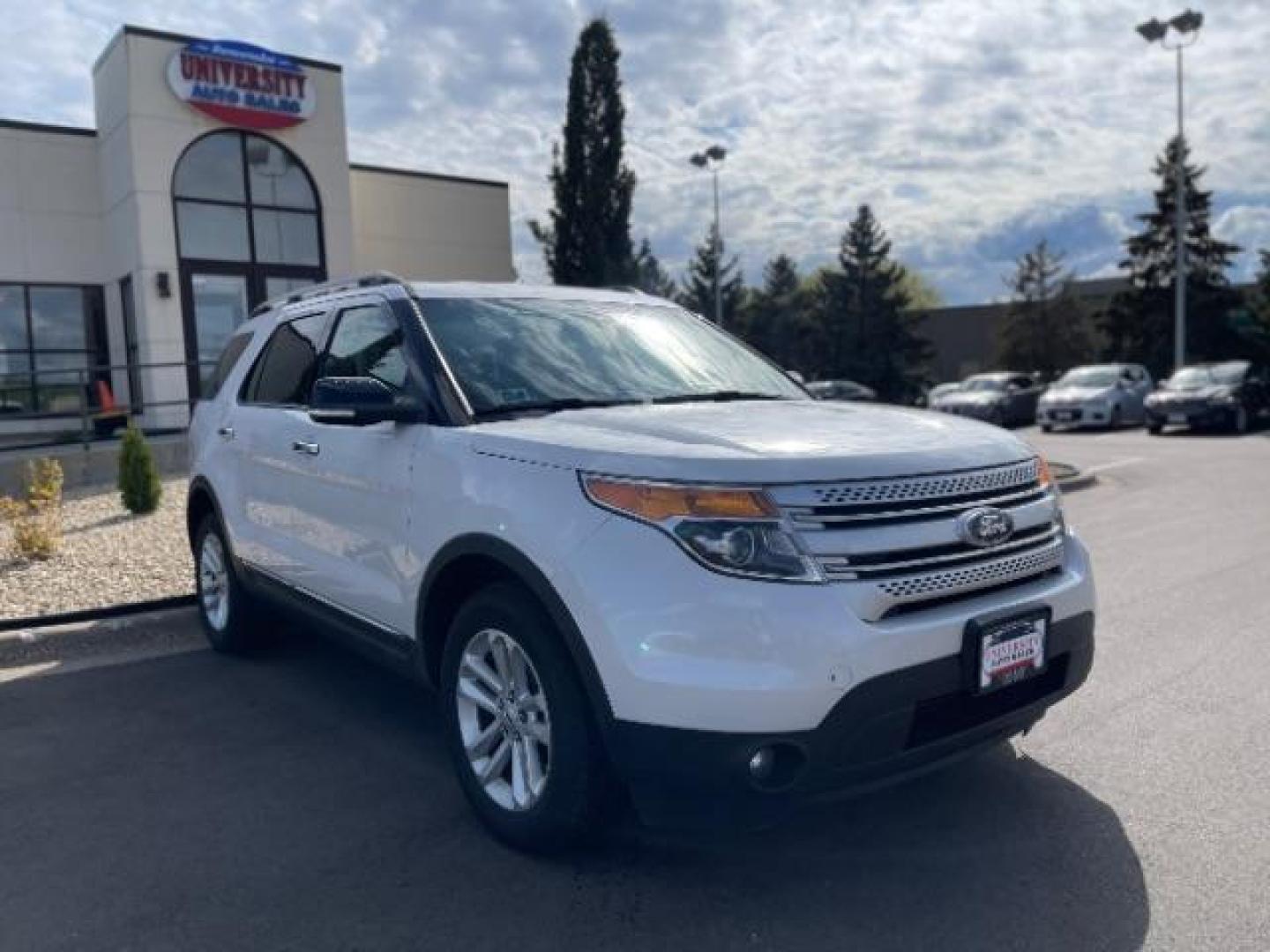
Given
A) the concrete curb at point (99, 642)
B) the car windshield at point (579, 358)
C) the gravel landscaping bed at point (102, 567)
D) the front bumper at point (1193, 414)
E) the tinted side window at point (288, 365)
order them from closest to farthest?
1. the car windshield at point (579, 358)
2. the tinted side window at point (288, 365)
3. the concrete curb at point (99, 642)
4. the gravel landscaping bed at point (102, 567)
5. the front bumper at point (1193, 414)

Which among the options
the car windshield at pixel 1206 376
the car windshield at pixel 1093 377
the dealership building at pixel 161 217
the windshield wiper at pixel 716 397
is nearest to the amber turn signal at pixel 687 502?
the windshield wiper at pixel 716 397

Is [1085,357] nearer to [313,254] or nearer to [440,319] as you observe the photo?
[313,254]

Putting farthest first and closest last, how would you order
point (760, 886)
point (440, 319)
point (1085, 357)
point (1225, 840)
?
1. point (1085, 357)
2. point (440, 319)
3. point (1225, 840)
4. point (760, 886)

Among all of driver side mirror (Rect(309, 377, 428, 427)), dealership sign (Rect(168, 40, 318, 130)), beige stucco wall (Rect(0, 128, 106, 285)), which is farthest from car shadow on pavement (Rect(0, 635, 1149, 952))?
beige stucco wall (Rect(0, 128, 106, 285))

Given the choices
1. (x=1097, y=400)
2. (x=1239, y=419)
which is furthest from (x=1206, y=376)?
(x=1097, y=400)

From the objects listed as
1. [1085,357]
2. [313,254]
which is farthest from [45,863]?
[1085,357]

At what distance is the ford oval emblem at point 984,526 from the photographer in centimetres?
315

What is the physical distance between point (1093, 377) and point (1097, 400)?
5.62 feet

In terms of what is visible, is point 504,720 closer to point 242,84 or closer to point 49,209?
point 242,84

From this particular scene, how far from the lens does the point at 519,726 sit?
3.42 metres

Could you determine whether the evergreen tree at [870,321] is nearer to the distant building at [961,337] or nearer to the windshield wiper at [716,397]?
the distant building at [961,337]

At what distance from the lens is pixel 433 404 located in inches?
150

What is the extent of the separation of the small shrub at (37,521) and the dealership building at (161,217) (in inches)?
315

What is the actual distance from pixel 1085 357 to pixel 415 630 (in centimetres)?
4940
